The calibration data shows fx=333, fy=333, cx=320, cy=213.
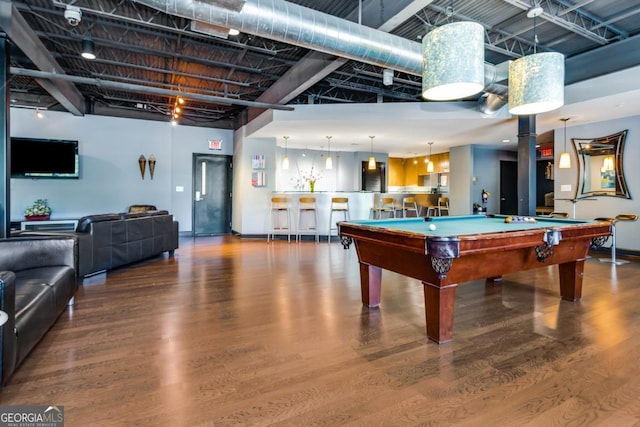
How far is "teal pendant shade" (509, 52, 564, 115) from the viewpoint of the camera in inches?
113

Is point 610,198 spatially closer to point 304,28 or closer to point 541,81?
point 541,81

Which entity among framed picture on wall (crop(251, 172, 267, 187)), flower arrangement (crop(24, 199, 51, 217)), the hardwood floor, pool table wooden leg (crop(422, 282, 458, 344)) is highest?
framed picture on wall (crop(251, 172, 267, 187))

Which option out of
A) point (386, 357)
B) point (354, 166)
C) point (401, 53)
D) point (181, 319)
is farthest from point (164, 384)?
point (354, 166)

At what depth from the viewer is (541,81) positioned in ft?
9.46

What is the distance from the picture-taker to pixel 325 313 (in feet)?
10.3

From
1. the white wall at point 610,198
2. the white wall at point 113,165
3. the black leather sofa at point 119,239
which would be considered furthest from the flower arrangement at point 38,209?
the white wall at point 610,198

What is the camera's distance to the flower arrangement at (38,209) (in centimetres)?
700

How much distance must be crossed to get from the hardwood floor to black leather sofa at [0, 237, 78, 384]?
0.62 ft

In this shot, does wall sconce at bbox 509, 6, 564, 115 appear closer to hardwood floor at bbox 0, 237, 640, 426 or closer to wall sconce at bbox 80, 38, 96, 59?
hardwood floor at bbox 0, 237, 640, 426

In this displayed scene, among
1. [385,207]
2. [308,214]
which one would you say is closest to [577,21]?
[385,207]

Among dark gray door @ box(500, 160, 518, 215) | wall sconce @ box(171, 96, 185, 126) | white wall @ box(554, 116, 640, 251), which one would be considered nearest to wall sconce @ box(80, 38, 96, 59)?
wall sconce @ box(171, 96, 185, 126)

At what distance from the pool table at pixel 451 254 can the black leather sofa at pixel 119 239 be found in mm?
3181

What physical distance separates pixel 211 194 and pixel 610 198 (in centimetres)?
914

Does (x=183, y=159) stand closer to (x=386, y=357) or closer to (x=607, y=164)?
(x=386, y=357)
